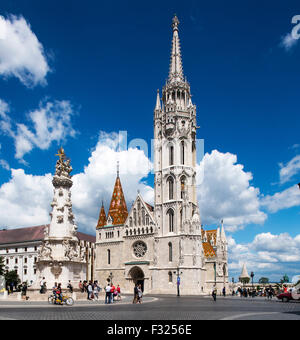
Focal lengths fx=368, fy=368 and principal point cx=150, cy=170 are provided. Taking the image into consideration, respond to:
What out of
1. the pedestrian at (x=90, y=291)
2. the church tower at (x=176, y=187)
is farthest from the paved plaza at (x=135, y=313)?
the church tower at (x=176, y=187)

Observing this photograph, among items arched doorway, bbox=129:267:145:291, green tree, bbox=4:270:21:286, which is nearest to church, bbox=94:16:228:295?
arched doorway, bbox=129:267:145:291

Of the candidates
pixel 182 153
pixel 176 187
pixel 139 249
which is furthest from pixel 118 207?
pixel 182 153

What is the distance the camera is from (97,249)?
6259 centimetres

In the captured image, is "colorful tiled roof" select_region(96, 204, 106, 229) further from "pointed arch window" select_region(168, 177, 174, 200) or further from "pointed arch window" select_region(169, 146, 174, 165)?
"pointed arch window" select_region(169, 146, 174, 165)

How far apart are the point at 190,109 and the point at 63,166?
39.1 meters

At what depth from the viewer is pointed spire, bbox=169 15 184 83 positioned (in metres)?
67.5

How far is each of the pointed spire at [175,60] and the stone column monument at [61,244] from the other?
4211 centimetres

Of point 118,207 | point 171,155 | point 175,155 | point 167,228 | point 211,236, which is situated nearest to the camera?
point 167,228

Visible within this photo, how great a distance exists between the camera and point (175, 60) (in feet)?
227

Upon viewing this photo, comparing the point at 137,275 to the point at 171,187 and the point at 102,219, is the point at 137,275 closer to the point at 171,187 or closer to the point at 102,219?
the point at 102,219

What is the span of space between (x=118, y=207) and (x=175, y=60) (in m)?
29.5

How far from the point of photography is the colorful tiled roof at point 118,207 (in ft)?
208

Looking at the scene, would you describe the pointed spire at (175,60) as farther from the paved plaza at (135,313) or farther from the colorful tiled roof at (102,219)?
the paved plaza at (135,313)
